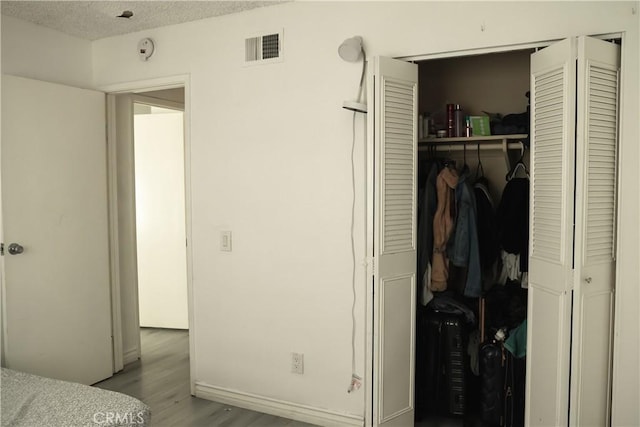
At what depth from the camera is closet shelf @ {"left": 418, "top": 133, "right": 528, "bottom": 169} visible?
10.7 feet

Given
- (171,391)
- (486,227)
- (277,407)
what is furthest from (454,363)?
(171,391)

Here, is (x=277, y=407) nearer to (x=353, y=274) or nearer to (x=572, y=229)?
(x=353, y=274)

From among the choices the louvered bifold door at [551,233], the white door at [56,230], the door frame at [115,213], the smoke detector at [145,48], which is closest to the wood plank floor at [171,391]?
the door frame at [115,213]

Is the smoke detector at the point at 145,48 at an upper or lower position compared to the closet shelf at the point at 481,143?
upper

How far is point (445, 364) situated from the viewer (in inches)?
128

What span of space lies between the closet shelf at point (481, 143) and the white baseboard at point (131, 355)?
2747 mm

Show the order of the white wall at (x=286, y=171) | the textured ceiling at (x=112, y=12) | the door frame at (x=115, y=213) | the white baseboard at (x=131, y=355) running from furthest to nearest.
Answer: the white baseboard at (x=131, y=355)
the door frame at (x=115, y=213)
the textured ceiling at (x=112, y=12)
the white wall at (x=286, y=171)

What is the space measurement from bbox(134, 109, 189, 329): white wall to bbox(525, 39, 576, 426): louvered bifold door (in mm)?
3353

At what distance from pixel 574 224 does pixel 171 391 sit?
274 cm

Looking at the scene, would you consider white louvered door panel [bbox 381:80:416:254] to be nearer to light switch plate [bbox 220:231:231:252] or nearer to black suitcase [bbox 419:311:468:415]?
black suitcase [bbox 419:311:468:415]

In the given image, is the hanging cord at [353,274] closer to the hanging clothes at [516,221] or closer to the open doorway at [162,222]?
the hanging clothes at [516,221]

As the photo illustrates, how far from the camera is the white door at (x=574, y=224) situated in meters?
2.34

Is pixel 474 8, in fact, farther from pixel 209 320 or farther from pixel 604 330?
pixel 209 320

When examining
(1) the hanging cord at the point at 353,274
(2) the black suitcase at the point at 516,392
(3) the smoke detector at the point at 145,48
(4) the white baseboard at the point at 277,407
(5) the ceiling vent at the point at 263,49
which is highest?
(3) the smoke detector at the point at 145,48
